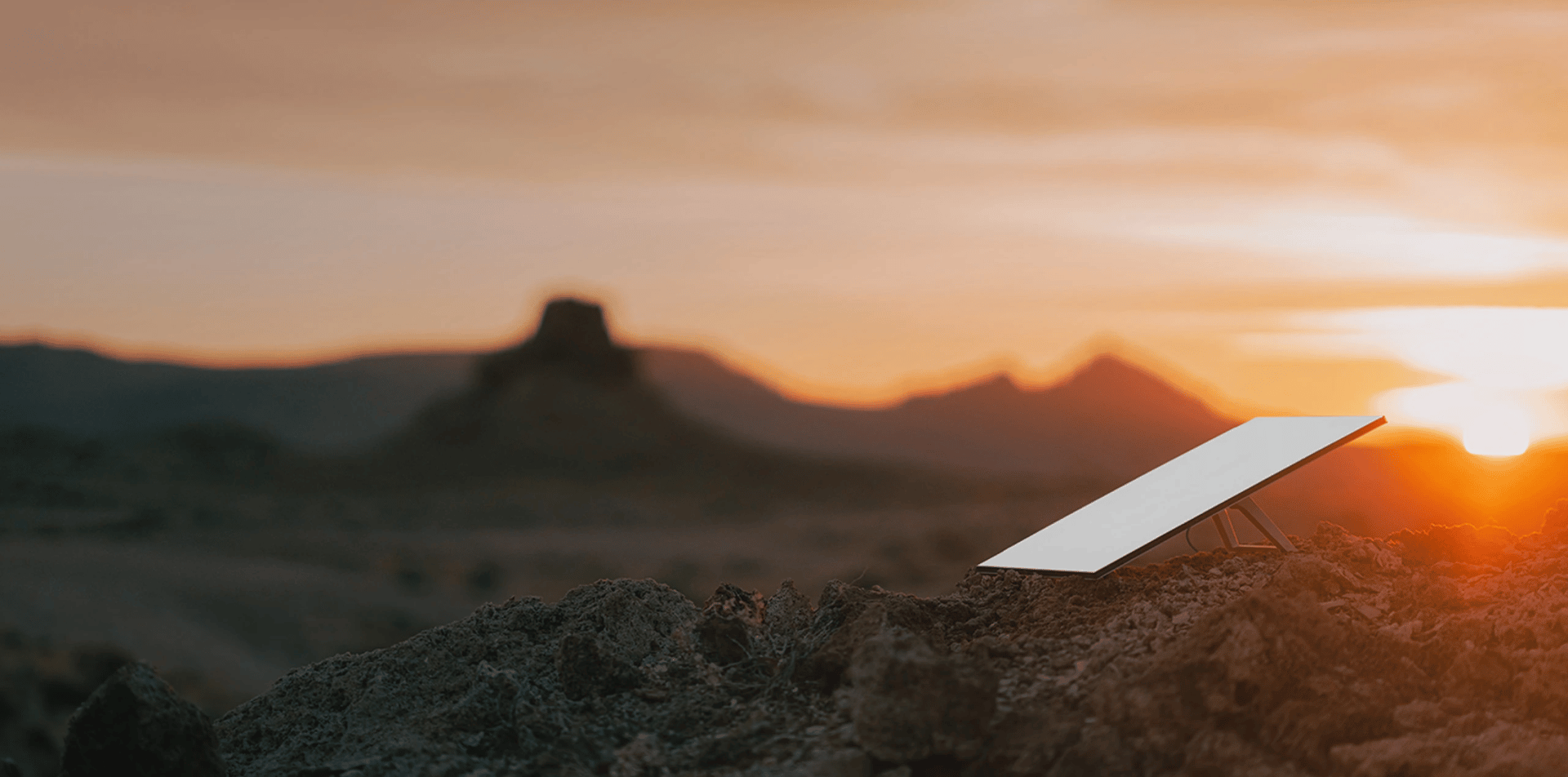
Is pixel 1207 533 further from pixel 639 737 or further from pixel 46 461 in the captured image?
pixel 46 461

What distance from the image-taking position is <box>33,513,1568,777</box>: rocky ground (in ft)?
12.8

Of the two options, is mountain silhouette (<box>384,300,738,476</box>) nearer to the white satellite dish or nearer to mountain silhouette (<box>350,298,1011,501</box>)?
mountain silhouette (<box>350,298,1011,501</box>)

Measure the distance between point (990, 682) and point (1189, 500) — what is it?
1679mm

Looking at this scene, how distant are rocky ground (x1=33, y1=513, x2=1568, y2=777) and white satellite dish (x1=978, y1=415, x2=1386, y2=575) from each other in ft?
0.83

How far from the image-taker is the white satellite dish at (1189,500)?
4.82 m

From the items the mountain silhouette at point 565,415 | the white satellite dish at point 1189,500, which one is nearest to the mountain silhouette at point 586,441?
the mountain silhouette at point 565,415

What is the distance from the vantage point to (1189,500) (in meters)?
5.14

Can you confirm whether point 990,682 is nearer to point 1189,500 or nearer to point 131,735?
point 1189,500

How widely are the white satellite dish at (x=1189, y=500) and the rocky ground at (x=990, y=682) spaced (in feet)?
0.83

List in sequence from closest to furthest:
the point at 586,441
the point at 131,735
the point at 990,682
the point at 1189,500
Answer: the point at 990,682 → the point at 131,735 → the point at 1189,500 → the point at 586,441

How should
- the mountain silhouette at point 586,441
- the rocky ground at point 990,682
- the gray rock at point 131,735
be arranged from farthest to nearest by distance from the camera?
1. the mountain silhouette at point 586,441
2. the gray rock at point 131,735
3. the rocky ground at point 990,682

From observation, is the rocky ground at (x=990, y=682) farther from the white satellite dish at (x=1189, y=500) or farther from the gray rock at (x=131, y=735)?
the white satellite dish at (x=1189, y=500)

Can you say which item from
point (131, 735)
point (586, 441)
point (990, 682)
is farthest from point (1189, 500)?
point (586, 441)

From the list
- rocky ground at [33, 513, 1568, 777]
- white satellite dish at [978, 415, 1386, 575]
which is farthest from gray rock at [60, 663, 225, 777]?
white satellite dish at [978, 415, 1386, 575]
